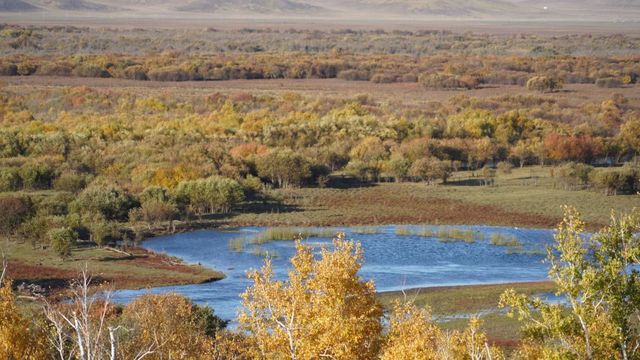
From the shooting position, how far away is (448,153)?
61.4 metres

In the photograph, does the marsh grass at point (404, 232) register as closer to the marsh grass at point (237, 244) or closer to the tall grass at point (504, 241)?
the tall grass at point (504, 241)

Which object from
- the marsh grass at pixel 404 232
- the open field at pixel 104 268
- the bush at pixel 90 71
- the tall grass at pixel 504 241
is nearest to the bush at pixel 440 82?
the bush at pixel 90 71

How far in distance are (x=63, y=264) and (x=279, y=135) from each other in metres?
30.3

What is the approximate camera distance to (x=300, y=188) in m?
54.6

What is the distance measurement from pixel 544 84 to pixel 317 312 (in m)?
86.9

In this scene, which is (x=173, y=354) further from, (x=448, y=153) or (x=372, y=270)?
(x=448, y=153)

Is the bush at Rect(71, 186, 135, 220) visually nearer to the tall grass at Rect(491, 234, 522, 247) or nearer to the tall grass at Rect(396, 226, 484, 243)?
the tall grass at Rect(396, 226, 484, 243)

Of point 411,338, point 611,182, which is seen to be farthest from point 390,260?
point 411,338

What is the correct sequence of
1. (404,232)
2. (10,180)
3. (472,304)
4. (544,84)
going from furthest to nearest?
(544,84), (10,180), (404,232), (472,304)

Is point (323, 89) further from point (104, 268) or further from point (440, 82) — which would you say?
point (104, 268)

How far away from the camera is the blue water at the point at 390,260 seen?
114ft

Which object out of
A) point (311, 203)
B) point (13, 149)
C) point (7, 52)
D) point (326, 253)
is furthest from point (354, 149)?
point (7, 52)

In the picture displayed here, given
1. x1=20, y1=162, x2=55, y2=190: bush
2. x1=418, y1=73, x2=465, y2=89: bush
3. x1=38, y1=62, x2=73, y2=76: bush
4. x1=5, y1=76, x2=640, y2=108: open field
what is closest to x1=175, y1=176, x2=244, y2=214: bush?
x1=20, y1=162, x2=55, y2=190: bush

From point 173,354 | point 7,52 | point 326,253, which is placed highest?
point 326,253
